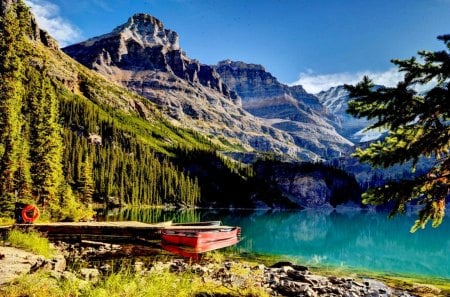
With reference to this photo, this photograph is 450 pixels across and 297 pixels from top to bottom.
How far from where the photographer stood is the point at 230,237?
4003cm

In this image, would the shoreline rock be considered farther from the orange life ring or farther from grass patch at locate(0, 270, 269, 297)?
the orange life ring

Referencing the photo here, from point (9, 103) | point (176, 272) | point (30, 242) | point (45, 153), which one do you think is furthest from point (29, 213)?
point (45, 153)

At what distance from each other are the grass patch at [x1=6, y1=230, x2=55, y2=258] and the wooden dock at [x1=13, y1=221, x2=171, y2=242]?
7.54ft

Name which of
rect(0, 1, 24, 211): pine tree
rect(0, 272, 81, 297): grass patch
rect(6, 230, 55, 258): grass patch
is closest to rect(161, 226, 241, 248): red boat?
rect(6, 230, 55, 258): grass patch

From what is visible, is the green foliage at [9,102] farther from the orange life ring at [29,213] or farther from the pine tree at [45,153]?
the orange life ring at [29,213]

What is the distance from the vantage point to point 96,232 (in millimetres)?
27375

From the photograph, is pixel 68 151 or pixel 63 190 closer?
pixel 63 190

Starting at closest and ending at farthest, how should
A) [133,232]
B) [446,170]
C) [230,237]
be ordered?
[446,170], [133,232], [230,237]

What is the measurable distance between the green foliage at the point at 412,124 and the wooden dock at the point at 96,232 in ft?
64.1

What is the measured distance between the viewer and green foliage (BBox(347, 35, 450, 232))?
9344 millimetres

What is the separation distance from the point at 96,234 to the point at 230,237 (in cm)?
1635

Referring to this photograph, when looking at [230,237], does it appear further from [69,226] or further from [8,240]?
[8,240]

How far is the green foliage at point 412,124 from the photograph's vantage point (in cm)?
934

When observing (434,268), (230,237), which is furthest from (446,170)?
(434,268)
